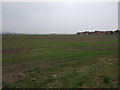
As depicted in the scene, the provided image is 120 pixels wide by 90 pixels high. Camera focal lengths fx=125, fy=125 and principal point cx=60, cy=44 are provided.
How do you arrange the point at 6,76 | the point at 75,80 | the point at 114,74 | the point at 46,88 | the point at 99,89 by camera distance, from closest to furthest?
1. the point at 99,89
2. the point at 46,88
3. the point at 75,80
4. the point at 114,74
5. the point at 6,76

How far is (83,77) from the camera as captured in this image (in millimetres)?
6352

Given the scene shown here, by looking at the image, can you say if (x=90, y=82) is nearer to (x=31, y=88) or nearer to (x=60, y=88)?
(x=60, y=88)

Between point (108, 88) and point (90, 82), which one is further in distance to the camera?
point (90, 82)

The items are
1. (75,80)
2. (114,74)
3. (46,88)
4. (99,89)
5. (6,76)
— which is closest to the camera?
(99,89)

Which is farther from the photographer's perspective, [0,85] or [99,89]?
[0,85]

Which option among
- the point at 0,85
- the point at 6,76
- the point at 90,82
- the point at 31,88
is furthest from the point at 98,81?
the point at 6,76

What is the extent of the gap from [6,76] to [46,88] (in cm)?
335

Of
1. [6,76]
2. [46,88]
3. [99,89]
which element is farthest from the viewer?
[6,76]

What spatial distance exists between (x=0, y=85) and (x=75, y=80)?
3720 millimetres

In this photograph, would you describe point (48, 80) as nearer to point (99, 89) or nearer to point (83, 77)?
point (83, 77)

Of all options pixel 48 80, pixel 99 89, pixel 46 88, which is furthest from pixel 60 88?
pixel 99 89

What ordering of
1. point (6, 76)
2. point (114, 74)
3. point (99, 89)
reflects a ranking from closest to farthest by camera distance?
point (99, 89) < point (114, 74) < point (6, 76)

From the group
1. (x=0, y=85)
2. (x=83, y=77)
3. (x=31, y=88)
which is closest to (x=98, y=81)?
(x=83, y=77)

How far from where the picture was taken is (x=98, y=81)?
5.84m
